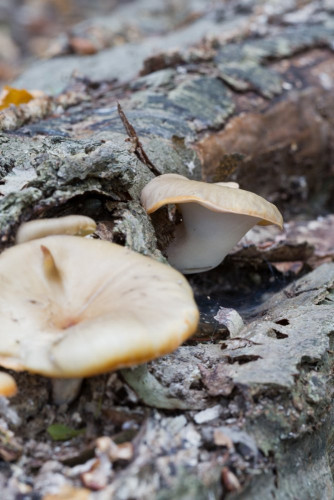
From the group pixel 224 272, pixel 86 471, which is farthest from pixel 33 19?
pixel 86 471

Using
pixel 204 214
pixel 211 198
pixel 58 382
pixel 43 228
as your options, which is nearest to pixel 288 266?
pixel 204 214

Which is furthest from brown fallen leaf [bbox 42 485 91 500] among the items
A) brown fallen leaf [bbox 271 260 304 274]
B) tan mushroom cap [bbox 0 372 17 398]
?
brown fallen leaf [bbox 271 260 304 274]

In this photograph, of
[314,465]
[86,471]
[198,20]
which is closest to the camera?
[86,471]

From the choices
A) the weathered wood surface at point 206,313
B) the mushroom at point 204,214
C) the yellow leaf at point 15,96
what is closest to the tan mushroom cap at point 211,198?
the mushroom at point 204,214

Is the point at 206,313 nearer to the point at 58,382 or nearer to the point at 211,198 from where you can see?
the point at 211,198

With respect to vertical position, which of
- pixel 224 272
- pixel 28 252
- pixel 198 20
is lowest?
pixel 224 272

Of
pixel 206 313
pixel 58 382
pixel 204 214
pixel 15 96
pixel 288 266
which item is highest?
pixel 15 96

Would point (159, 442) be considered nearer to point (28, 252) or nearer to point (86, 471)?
point (86, 471)
